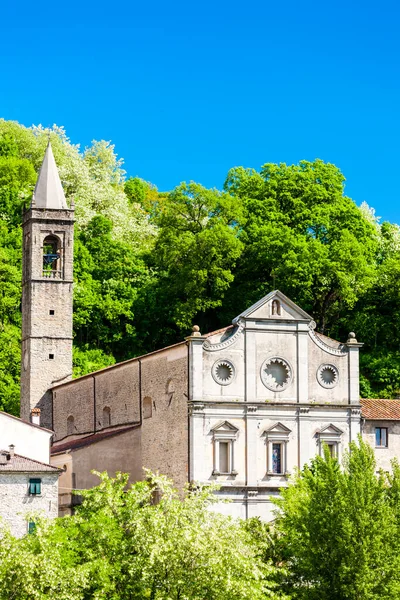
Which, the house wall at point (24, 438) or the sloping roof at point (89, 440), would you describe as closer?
the house wall at point (24, 438)

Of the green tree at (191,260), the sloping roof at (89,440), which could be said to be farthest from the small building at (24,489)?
the green tree at (191,260)

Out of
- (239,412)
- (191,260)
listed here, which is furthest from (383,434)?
(191,260)

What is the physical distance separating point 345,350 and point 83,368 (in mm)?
20606

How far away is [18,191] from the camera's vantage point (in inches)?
3969

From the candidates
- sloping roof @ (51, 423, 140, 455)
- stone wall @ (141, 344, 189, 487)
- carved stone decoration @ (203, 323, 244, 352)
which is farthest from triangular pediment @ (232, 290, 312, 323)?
sloping roof @ (51, 423, 140, 455)

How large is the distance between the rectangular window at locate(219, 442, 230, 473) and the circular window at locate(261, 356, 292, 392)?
3.52 meters

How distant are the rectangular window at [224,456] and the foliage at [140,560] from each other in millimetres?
13581

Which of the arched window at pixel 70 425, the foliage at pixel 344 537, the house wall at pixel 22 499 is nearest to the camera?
the foliage at pixel 344 537

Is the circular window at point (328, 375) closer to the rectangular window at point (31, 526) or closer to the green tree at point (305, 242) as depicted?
the green tree at point (305, 242)

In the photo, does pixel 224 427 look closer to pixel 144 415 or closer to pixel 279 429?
pixel 279 429

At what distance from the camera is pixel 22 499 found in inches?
2393

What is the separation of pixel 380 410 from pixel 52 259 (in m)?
20.8

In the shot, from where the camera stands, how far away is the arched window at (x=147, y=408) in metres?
70.2

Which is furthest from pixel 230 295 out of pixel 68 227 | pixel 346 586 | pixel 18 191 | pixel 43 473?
pixel 346 586
